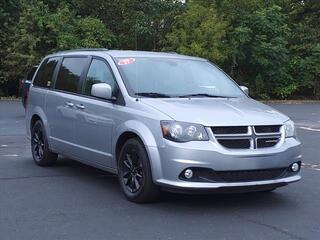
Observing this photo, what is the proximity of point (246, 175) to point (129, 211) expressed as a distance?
1.32 m

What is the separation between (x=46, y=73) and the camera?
9.46 metres

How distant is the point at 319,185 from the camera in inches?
314

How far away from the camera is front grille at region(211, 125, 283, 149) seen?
20.7ft

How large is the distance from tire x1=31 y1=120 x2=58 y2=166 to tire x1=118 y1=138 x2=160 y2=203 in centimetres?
236

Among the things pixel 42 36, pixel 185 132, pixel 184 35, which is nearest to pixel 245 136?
pixel 185 132

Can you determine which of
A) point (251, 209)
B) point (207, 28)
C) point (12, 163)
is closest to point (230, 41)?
point (207, 28)

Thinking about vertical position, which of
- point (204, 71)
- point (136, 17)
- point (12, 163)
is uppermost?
point (136, 17)

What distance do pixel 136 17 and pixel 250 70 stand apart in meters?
5.73

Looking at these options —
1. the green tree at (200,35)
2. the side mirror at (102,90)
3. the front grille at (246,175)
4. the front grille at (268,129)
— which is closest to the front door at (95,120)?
the side mirror at (102,90)

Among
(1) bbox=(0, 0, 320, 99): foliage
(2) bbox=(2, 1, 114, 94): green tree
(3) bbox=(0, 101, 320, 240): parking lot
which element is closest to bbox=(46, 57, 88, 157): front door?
(3) bbox=(0, 101, 320, 240): parking lot

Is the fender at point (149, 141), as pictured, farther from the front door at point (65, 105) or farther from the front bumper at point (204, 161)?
the front door at point (65, 105)

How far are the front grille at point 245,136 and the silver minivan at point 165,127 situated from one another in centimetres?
1

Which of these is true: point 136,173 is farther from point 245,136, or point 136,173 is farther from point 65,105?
point 65,105

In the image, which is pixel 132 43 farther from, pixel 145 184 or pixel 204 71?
pixel 145 184
